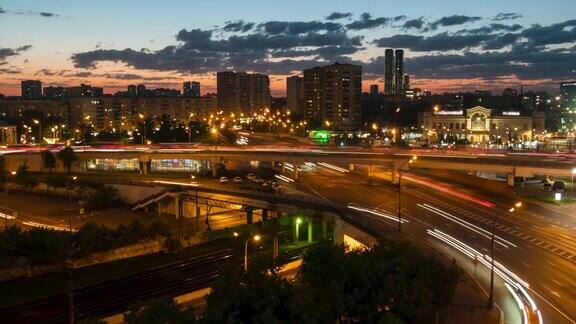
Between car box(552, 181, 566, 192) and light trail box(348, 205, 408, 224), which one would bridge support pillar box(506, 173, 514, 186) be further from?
light trail box(348, 205, 408, 224)

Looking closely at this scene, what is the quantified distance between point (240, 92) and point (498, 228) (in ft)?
493

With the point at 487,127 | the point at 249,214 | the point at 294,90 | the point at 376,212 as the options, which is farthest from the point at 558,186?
the point at 294,90

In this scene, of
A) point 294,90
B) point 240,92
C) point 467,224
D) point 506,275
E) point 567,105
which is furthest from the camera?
point 240,92

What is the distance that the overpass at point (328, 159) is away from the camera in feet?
165

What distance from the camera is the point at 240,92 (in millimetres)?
180625

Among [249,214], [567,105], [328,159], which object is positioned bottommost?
[249,214]

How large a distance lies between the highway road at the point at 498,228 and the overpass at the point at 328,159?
2.51m

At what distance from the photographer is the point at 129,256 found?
120 feet

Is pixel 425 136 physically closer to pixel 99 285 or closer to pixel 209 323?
pixel 99 285

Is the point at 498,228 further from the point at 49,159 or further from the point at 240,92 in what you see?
the point at 240,92

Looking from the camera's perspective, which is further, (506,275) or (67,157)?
(67,157)

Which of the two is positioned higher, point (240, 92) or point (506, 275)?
point (240, 92)

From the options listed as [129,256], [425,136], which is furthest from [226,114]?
[129,256]

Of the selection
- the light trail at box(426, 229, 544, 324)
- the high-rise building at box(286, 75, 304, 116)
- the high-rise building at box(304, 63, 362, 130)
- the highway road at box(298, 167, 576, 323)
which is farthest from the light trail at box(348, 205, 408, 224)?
the high-rise building at box(286, 75, 304, 116)
